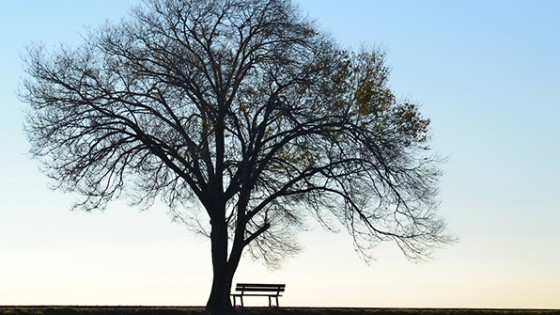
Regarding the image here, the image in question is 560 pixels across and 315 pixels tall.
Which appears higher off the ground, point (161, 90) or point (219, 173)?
point (161, 90)

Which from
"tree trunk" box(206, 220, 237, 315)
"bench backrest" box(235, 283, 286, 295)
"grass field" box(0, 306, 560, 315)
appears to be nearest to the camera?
"grass field" box(0, 306, 560, 315)

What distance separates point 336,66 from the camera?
37688 millimetres

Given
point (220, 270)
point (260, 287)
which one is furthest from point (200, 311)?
point (260, 287)

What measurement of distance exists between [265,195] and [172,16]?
7.67m

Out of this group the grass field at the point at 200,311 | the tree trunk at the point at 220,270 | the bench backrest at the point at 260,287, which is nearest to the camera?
the grass field at the point at 200,311

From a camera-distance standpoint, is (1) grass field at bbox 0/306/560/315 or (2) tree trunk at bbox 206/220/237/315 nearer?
(1) grass field at bbox 0/306/560/315

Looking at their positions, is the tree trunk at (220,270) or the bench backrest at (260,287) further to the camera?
the bench backrest at (260,287)

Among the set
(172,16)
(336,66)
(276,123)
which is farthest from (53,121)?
(336,66)

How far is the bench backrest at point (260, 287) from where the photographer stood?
1544 inches

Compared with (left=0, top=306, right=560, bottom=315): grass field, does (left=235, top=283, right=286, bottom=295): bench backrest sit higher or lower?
higher

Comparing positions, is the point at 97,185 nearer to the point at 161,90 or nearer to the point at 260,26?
the point at 161,90

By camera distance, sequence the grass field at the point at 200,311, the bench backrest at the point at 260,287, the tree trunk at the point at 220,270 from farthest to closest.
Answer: the bench backrest at the point at 260,287, the tree trunk at the point at 220,270, the grass field at the point at 200,311

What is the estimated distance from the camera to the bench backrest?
129 ft

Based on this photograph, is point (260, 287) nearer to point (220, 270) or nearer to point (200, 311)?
point (220, 270)
